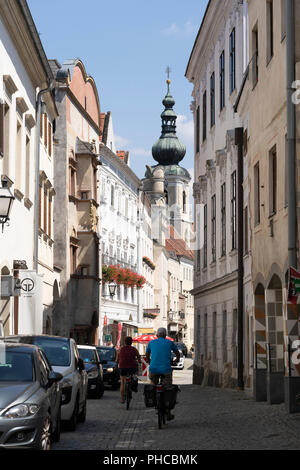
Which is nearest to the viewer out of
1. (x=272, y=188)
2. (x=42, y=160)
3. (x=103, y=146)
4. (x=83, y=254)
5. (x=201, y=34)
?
(x=272, y=188)

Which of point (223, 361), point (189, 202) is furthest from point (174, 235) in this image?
point (223, 361)

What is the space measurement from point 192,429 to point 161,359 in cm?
171

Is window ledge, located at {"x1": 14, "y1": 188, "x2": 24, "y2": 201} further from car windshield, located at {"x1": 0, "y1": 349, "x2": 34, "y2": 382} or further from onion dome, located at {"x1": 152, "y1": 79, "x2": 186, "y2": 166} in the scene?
onion dome, located at {"x1": 152, "y1": 79, "x2": 186, "y2": 166}

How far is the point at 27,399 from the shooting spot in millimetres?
12016

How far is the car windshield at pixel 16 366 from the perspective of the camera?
519 inches

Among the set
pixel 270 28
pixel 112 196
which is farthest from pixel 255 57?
pixel 112 196

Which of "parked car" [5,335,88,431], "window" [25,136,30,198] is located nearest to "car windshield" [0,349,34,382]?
"parked car" [5,335,88,431]

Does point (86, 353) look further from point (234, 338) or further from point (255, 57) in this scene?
point (255, 57)

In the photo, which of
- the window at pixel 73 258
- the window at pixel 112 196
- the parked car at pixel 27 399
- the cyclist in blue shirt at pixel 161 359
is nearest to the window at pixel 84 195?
the window at pixel 73 258

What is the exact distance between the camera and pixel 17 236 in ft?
90.8

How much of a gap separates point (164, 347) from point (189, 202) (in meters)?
155

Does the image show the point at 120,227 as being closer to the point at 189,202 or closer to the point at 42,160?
the point at 42,160

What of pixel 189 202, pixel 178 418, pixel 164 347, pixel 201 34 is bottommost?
pixel 178 418

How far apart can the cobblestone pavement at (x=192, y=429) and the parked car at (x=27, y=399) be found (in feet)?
3.67
